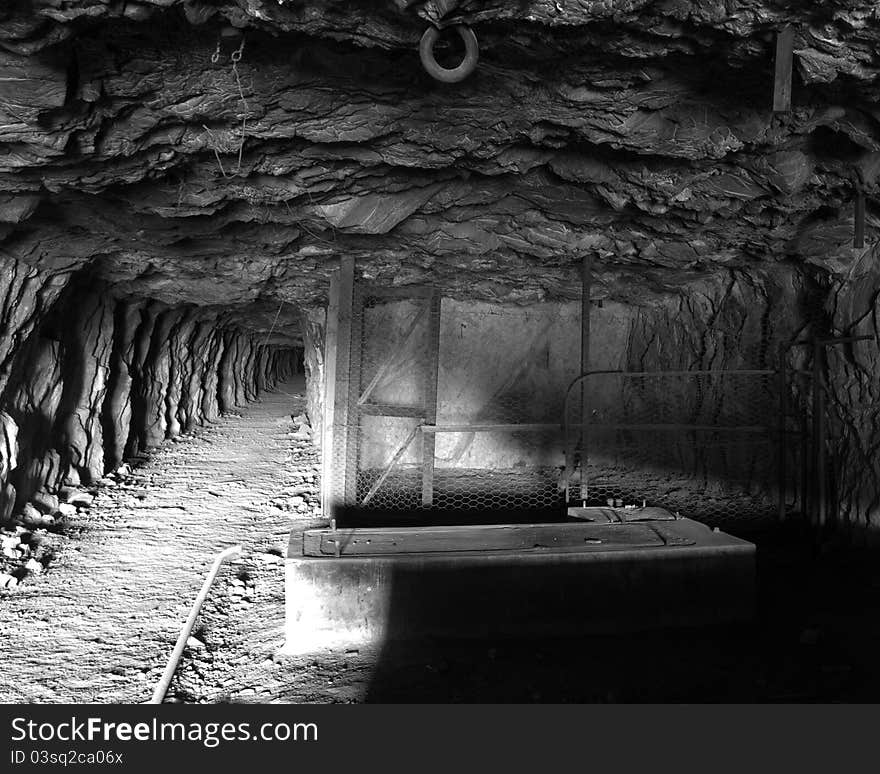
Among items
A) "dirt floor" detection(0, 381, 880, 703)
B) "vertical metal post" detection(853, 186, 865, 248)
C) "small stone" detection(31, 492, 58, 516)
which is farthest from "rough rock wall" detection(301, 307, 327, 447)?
"vertical metal post" detection(853, 186, 865, 248)

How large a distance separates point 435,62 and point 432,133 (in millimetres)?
1173

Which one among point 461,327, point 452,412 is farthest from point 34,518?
point 461,327

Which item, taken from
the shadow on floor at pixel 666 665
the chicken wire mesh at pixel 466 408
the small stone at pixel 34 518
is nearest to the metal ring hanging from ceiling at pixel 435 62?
the shadow on floor at pixel 666 665

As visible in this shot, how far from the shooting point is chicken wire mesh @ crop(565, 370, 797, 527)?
22.5 ft

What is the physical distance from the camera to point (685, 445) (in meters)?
8.44

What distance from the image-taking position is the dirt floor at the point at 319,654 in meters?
3.34

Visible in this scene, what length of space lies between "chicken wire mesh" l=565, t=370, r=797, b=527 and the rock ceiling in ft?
5.78

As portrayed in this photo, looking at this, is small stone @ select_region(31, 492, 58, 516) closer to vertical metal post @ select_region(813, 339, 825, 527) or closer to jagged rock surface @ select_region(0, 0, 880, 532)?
jagged rock surface @ select_region(0, 0, 880, 532)

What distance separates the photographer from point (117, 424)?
9.15 meters

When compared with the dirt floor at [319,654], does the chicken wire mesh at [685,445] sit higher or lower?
higher

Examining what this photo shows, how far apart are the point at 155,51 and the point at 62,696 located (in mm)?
3341

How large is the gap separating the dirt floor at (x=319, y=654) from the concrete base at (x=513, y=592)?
11cm

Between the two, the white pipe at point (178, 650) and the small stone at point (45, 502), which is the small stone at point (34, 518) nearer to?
the small stone at point (45, 502)
